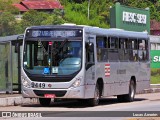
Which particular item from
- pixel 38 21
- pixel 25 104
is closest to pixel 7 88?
pixel 25 104

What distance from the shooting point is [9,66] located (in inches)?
1070

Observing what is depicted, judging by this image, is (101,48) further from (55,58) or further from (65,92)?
(65,92)

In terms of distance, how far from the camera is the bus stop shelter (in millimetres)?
26953

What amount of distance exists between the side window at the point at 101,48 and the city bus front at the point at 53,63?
157 cm

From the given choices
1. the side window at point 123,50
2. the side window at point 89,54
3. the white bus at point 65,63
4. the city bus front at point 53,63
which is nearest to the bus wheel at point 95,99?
the white bus at point 65,63

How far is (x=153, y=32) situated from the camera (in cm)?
11675

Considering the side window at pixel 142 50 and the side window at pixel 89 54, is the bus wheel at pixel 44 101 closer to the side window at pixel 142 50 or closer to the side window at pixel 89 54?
the side window at pixel 89 54

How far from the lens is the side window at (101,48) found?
77.5 feet

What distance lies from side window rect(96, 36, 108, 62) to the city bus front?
1.57 m

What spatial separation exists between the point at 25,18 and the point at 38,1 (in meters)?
58.6

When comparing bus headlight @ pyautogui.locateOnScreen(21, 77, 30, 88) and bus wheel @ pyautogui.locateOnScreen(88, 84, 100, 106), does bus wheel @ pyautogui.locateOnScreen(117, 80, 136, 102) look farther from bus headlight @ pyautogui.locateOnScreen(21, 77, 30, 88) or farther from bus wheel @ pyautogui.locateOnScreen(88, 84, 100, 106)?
bus headlight @ pyautogui.locateOnScreen(21, 77, 30, 88)

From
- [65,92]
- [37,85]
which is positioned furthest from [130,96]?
[37,85]

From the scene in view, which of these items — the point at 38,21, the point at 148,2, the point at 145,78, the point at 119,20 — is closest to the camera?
the point at 145,78

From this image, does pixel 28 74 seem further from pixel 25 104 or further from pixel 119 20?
pixel 119 20
